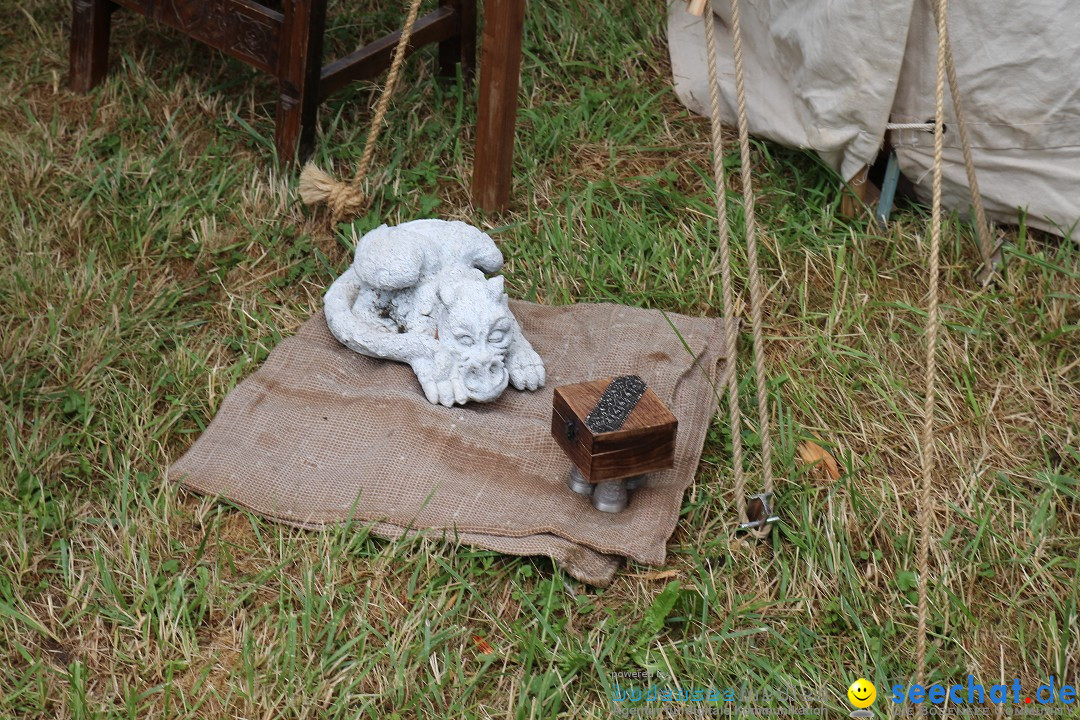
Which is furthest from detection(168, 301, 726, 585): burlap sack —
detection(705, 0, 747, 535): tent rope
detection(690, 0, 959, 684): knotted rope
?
detection(690, 0, 959, 684): knotted rope

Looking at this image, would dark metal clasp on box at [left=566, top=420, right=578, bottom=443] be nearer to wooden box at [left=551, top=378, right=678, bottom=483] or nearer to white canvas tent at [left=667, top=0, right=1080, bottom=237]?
wooden box at [left=551, top=378, right=678, bottom=483]

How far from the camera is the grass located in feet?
9.00

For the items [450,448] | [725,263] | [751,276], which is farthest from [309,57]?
[751,276]

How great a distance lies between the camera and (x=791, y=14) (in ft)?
13.5

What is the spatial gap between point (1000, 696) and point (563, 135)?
2782 mm

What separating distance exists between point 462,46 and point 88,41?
1594mm

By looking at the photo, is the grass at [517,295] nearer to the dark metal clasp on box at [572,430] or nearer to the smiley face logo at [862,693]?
the smiley face logo at [862,693]

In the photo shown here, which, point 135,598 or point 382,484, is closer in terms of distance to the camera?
point 135,598

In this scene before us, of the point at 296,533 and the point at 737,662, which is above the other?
the point at 737,662

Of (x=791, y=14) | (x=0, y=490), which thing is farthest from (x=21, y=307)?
(x=791, y=14)

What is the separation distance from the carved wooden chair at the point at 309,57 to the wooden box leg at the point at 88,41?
150 millimetres

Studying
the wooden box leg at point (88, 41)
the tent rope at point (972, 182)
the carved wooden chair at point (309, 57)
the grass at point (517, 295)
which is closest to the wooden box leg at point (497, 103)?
the carved wooden chair at point (309, 57)

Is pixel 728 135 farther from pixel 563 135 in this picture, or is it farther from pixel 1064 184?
pixel 1064 184

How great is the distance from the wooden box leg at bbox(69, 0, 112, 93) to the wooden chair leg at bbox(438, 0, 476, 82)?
1437mm
